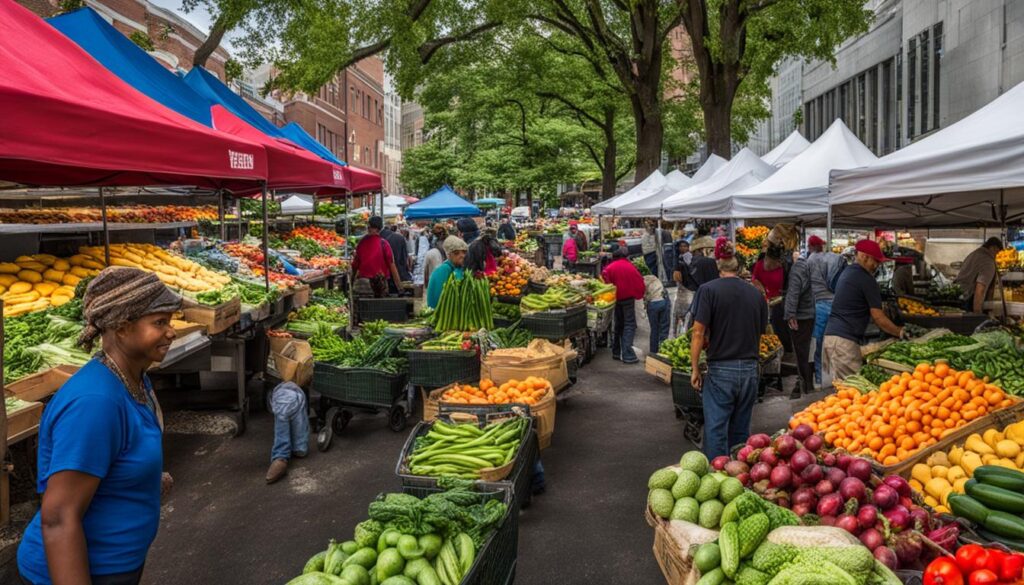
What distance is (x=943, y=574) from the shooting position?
114 inches

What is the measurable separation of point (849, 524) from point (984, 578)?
603 millimetres

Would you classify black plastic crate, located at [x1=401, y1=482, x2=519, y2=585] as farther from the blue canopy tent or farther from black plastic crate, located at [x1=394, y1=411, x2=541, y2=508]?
the blue canopy tent

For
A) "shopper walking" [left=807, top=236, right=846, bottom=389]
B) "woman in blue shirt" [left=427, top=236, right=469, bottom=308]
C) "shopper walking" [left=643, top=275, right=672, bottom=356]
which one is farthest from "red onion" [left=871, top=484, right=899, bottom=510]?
"shopper walking" [left=643, top=275, right=672, bottom=356]

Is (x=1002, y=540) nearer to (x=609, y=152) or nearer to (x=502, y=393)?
(x=502, y=393)

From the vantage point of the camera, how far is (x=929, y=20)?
2895 cm

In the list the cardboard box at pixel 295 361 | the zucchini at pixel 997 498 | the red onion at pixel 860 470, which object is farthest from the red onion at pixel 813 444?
the cardboard box at pixel 295 361

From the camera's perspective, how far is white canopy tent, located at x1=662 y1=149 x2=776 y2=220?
1197 cm

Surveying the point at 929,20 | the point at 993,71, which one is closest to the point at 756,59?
the point at 993,71

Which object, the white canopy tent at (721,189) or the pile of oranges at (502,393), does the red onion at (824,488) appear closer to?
the pile of oranges at (502,393)

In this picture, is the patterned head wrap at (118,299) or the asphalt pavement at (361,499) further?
the asphalt pavement at (361,499)

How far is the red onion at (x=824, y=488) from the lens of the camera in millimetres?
3670

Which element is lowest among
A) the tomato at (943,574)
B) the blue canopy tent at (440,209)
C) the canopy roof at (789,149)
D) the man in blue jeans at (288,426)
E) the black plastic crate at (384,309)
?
the man in blue jeans at (288,426)

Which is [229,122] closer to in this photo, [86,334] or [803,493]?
[86,334]

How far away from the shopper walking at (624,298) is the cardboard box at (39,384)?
25.7ft
